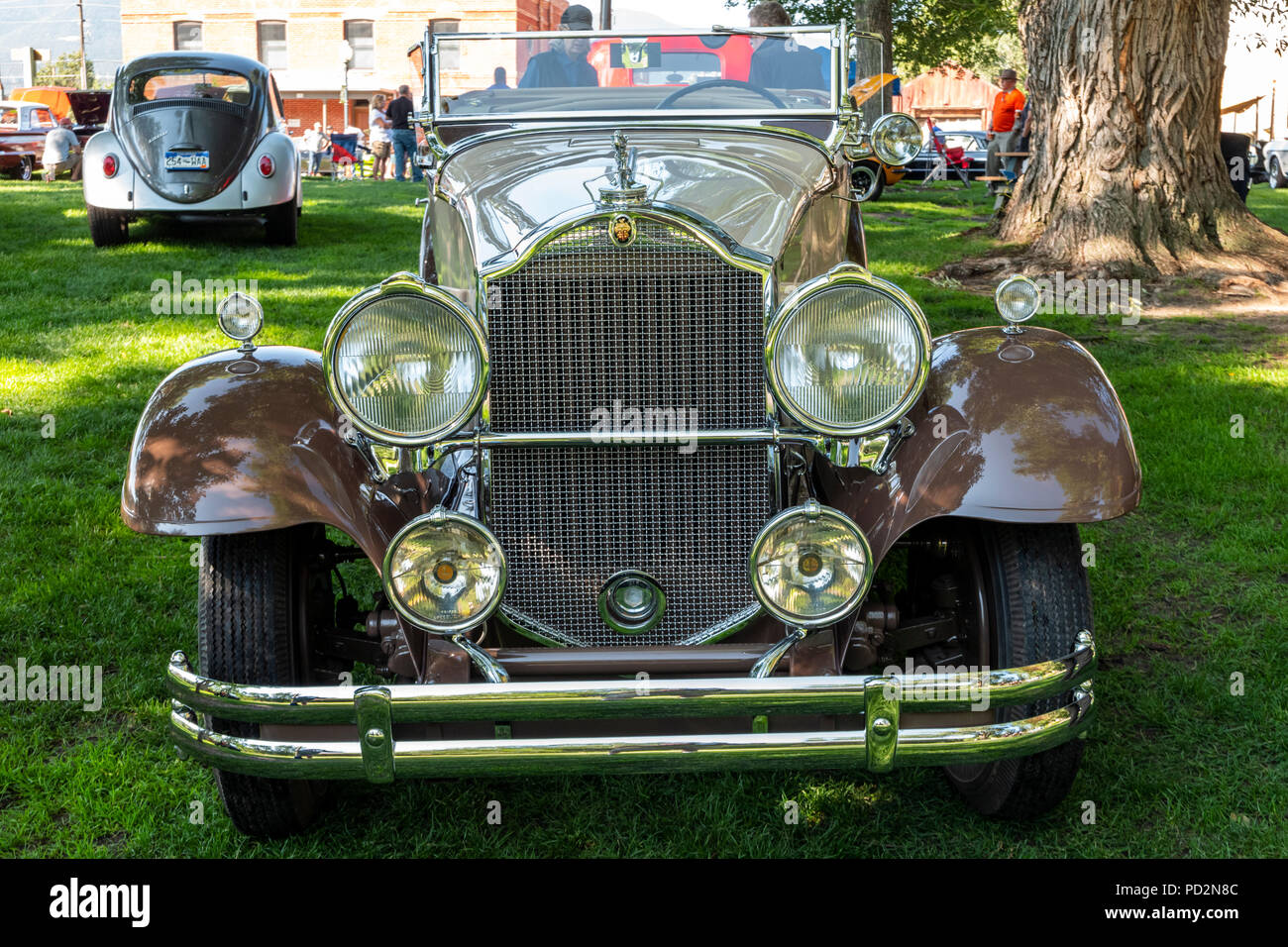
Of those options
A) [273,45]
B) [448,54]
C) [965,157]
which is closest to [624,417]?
[448,54]

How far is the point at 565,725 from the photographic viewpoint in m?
2.29

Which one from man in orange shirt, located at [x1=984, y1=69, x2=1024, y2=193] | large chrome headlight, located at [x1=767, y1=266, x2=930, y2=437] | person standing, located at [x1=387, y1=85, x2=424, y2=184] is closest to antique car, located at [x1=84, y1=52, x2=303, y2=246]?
person standing, located at [x1=387, y1=85, x2=424, y2=184]

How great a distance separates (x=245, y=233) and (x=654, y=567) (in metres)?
9.91

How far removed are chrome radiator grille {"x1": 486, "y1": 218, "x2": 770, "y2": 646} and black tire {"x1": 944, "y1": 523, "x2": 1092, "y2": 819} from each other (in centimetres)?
56

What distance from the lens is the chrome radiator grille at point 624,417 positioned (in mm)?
2490

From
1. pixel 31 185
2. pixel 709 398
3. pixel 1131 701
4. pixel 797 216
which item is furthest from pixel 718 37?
pixel 31 185

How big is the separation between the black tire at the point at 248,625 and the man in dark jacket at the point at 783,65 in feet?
7.62

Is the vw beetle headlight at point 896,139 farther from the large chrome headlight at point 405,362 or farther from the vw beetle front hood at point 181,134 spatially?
the vw beetle front hood at point 181,134

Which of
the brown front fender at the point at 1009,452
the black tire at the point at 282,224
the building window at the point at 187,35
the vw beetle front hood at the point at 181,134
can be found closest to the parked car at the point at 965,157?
the black tire at the point at 282,224

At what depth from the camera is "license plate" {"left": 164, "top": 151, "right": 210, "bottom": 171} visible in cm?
998

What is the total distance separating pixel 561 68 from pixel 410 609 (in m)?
2.39

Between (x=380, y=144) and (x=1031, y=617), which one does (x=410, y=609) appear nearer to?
(x=1031, y=617)

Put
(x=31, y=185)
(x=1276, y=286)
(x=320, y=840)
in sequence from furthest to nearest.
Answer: (x=31, y=185) → (x=1276, y=286) → (x=320, y=840)
